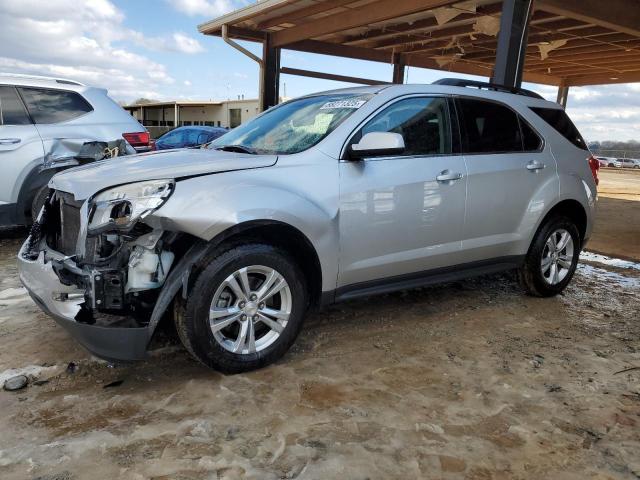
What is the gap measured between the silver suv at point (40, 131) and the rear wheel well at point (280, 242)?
3144mm

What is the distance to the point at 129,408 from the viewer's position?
2.70 meters

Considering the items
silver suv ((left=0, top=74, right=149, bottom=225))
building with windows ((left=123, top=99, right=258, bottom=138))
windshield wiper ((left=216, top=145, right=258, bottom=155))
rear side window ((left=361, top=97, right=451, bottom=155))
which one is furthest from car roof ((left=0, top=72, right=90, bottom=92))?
building with windows ((left=123, top=99, right=258, bottom=138))

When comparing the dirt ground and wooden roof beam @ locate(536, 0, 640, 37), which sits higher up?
wooden roof beam @ locate(536, 0, 640, 37)

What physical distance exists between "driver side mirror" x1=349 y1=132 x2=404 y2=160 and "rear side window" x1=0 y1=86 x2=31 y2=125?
4230 millimetres

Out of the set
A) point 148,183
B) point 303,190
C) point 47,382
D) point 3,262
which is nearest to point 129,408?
point 47,382

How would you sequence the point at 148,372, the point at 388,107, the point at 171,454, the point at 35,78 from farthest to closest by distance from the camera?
the point at 35,78
the point at 388,107
the point at 148,372
the point at 171,454

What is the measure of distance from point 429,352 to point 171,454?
185cm

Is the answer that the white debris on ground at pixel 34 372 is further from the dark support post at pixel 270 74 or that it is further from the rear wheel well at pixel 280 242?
the dark support post at pixel 270 74

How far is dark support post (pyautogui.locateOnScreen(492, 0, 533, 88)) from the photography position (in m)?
6.96

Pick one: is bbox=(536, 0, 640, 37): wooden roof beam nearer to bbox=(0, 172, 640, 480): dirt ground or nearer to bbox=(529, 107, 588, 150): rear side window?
bbox=(529, 107, 588, 150): rear side window

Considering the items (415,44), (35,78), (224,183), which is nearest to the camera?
(224,183)

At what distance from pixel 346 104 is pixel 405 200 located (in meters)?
0.79

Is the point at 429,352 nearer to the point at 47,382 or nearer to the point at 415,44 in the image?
the point at 47,382

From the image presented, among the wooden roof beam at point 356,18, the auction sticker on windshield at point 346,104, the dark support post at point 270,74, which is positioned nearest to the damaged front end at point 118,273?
the auction sticker on windshield at point 346,104
